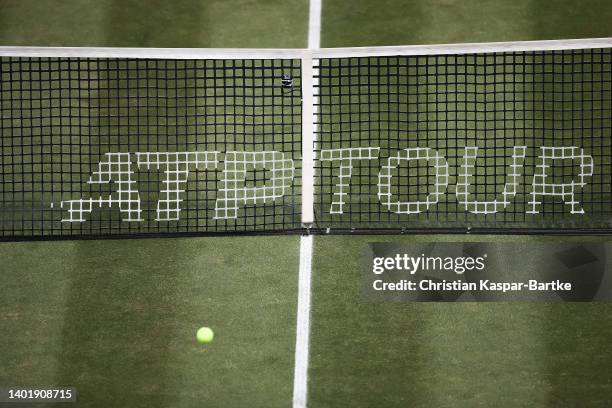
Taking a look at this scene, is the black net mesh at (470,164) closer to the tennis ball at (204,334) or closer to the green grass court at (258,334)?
the green grass court at (258,334)

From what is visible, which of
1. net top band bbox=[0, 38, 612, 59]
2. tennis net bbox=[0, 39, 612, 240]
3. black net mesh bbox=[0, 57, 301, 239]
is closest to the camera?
net top band bbox=[0, 38, 612, 59]

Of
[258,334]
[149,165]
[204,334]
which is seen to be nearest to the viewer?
[204,334]

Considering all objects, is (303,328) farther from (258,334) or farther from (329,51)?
(329,51)

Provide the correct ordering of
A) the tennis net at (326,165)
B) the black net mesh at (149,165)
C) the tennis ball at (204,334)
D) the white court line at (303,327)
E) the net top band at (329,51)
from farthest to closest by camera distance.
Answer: the black net mesh at (149,165)
the tennis net at (326,165)
the tennis ball at (204,334)
the white court line at (303,327)
the net top band at (329,51)

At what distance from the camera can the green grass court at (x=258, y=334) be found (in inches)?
Answer: 343

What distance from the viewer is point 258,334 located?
8984mm

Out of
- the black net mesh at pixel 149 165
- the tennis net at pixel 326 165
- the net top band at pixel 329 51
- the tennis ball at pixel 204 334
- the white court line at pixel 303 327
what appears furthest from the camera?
the black net mesh at pixel 149 165

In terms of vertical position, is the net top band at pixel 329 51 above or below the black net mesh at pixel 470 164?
above

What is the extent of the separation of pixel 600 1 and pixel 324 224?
449 cm

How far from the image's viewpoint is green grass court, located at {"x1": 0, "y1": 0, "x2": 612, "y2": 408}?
870cm

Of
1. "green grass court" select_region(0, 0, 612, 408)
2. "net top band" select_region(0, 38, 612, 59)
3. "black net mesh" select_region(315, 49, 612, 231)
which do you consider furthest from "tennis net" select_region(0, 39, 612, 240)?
"net top band" select_region(0, 38, 612, 59)

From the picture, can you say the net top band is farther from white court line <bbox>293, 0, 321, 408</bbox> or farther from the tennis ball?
the tennis ball

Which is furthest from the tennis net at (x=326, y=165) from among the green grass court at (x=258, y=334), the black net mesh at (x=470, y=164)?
the green grass court at (x=258, y=334)

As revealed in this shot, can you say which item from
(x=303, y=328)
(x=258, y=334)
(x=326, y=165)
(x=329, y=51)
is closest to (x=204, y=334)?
(x=258, y=334)
